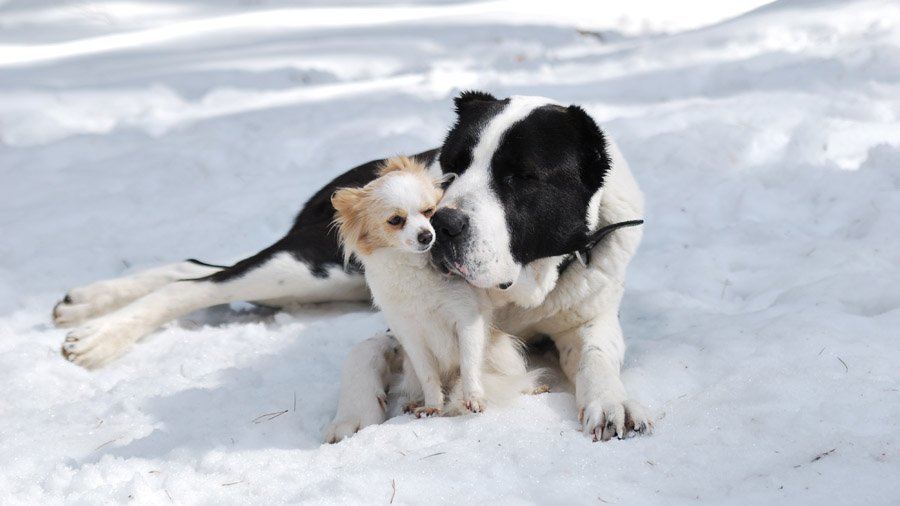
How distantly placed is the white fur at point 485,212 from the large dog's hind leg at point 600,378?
45 cm

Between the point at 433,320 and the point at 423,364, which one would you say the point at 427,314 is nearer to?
the point at 433,320

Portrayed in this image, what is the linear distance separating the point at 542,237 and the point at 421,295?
18.2 inches

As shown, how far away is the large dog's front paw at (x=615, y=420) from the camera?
3.12m

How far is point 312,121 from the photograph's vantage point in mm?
7109

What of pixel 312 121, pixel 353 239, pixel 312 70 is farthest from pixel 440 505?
pixel 312 70

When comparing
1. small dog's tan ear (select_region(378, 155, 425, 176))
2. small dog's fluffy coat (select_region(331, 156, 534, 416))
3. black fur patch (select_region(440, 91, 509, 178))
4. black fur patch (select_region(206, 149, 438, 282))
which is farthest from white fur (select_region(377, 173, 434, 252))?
black fur patch (select_region(206, 149, 438, 282))

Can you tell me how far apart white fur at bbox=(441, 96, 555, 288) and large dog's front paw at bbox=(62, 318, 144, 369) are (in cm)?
181

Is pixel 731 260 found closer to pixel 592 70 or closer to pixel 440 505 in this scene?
pixel 440 505

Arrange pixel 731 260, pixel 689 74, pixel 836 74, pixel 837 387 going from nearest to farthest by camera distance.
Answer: pixel 837 387 → pixel 731 260 → pixel 836 74 → pixel 689 74

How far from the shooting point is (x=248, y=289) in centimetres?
459

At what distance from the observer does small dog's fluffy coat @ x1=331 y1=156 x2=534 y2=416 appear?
3119mm

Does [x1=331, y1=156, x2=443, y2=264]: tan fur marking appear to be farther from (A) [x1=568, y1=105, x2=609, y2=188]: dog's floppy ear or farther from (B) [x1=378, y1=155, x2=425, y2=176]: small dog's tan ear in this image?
(A) [x1=568, y1=105, x2=609, y2=188]: dog's floppy ear

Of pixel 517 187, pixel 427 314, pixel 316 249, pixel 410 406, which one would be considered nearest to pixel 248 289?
pixel 316 249

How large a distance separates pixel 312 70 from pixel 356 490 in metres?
5.89
